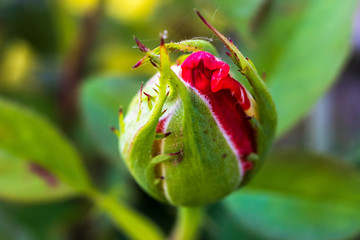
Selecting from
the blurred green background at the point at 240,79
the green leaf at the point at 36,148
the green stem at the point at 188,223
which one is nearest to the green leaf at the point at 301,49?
the blurred green background at the point at 240,79

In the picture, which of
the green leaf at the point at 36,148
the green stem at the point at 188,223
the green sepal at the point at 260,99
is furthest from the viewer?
the green leaf at the point at 36,148

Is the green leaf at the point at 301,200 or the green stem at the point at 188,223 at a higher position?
the green stem at the point at 188,223

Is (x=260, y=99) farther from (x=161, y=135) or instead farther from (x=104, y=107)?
(x=104, y=107)

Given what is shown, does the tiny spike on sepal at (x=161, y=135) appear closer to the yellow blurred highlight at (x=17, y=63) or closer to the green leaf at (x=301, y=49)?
the green leaf at (x=301, y=49)

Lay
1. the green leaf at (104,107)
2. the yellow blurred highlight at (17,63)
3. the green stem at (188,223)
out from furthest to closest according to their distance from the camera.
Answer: the yellow blurred highlight at (17,63) → the green leaf at (104,107) → the green stem at (188,223)

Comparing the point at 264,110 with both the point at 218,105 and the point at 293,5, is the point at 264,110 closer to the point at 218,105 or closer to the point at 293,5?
the point at 218,105

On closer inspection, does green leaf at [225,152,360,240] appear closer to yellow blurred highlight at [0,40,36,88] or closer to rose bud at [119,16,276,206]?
rose bud at [119,16,276,206]

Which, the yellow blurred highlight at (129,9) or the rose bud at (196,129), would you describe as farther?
the yellow blurred highlight at (129,9)

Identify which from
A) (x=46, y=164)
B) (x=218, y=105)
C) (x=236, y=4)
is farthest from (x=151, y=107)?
(x=46, y=164)
